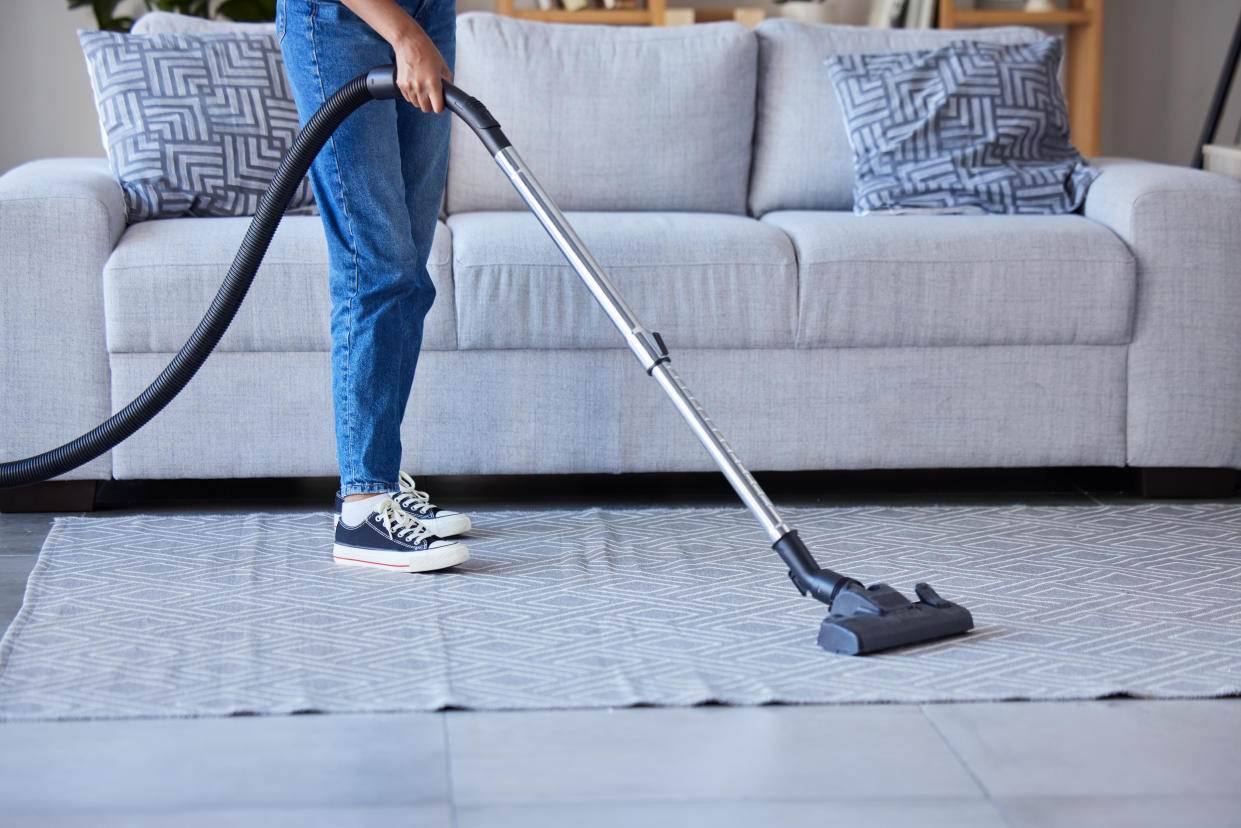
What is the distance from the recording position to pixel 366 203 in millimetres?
1872

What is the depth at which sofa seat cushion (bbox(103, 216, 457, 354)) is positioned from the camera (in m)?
2.19

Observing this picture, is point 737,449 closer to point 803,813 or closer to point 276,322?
point 276,322

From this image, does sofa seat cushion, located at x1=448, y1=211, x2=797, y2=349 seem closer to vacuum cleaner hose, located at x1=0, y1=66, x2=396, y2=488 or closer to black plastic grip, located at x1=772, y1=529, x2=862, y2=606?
vacuum cleaner hose, located at x1=0, y1=66, x2=396, y2=488

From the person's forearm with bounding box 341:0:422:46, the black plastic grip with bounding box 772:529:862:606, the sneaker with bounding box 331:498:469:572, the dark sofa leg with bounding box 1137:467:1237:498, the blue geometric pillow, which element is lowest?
the dark sofa leg with bounding box 1137:467:1237:498

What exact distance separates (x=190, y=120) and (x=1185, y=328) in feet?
5.88

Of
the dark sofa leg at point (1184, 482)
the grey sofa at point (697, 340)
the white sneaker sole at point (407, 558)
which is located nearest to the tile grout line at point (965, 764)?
the white sneaker sole at point (407, 558)

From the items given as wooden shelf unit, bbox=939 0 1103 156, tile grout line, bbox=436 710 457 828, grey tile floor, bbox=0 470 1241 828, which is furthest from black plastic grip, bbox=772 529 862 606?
wooden shelf unit, bbox=939 0 1103 156

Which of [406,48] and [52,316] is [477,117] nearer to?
[406,48]

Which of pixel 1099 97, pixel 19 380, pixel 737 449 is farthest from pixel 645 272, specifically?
pixel 1099 97

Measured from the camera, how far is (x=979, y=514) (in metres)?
2.26

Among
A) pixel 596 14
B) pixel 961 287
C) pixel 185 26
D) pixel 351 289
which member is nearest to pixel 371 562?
pixel 351 289

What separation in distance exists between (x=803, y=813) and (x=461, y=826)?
0.98 ft

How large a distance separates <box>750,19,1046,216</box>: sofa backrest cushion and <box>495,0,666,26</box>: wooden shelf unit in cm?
112

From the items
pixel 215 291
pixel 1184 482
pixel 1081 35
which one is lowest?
pixel 1184 482
